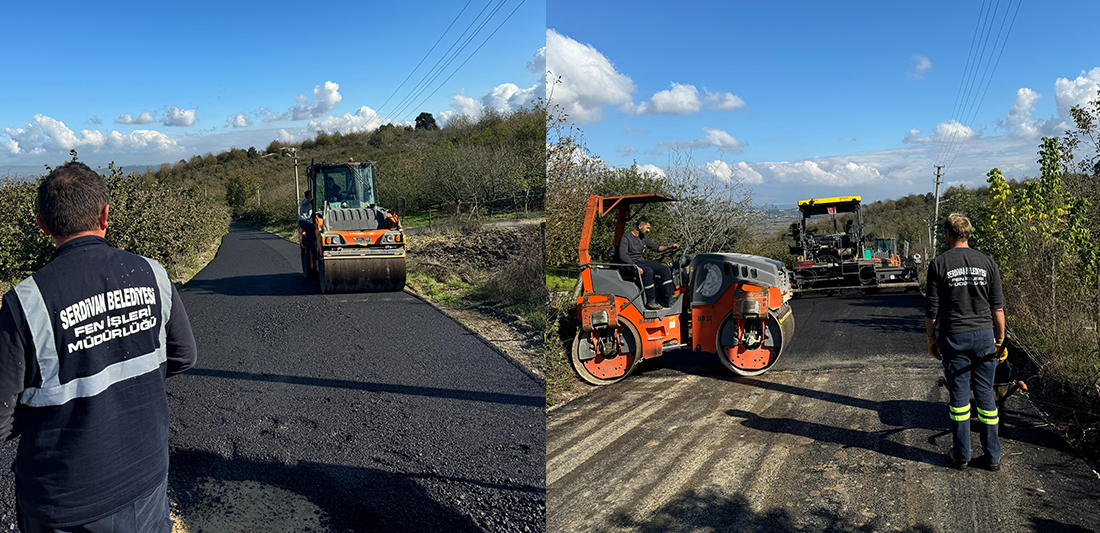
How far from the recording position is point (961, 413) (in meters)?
3.79

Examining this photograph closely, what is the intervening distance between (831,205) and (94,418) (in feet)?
42.6

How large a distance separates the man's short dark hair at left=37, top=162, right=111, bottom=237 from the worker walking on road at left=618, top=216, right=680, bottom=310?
442 cm

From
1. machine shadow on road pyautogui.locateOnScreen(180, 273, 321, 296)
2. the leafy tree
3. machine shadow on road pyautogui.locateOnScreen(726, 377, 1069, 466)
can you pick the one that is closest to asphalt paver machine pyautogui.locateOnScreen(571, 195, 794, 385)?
machine shadow on road pyautogui.locateOnScreen(726, 377, 1069, 466)

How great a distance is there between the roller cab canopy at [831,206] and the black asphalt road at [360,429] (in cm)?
789

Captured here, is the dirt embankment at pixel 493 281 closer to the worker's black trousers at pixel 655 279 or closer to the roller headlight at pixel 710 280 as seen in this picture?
the worker's black trousers at pixel 655 279

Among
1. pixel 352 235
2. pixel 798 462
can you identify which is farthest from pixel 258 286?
pixel 798 462

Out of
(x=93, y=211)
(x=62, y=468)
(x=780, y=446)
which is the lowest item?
(x=780, y=446)

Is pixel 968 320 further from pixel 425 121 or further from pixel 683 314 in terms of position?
pixel 425 121

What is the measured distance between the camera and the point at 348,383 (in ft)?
18.5

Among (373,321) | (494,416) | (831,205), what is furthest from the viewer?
→ (831,205)

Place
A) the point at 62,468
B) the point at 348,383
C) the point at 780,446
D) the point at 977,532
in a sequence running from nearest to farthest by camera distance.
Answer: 1. the point at 62,468
2. the point at 977,532
3. the point at 780,446
4. the point at 348,383

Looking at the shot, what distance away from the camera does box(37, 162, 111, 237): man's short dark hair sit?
2.07 m

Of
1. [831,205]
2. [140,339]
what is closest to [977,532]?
[140,339]

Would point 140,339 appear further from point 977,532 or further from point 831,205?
point 831,205
